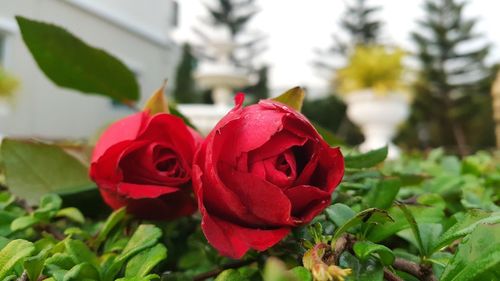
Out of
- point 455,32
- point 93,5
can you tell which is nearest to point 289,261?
point 93,5

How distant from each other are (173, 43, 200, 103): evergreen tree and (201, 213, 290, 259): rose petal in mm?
8467

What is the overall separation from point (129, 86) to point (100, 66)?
33mm

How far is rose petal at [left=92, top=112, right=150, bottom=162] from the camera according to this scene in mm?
269

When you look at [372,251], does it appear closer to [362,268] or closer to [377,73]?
[362,268]

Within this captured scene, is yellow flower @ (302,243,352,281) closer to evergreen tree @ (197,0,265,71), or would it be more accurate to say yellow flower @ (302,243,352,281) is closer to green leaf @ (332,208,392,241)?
green leaf @ (332,208,392,241)

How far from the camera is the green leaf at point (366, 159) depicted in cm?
27

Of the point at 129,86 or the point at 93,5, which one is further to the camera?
the point at 93,5

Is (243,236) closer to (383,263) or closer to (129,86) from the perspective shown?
(383,263)

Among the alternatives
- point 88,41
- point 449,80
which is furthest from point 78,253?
point 449,80

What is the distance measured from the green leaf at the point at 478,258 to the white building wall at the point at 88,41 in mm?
5222

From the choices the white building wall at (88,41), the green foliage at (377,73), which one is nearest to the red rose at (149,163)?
the green foliage at (377,73)

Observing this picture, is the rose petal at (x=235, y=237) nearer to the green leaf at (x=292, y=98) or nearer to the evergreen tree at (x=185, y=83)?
Answer: the green leaf at (x=292, y=98)

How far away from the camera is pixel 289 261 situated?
0.79 ft

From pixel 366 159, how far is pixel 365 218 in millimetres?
69
